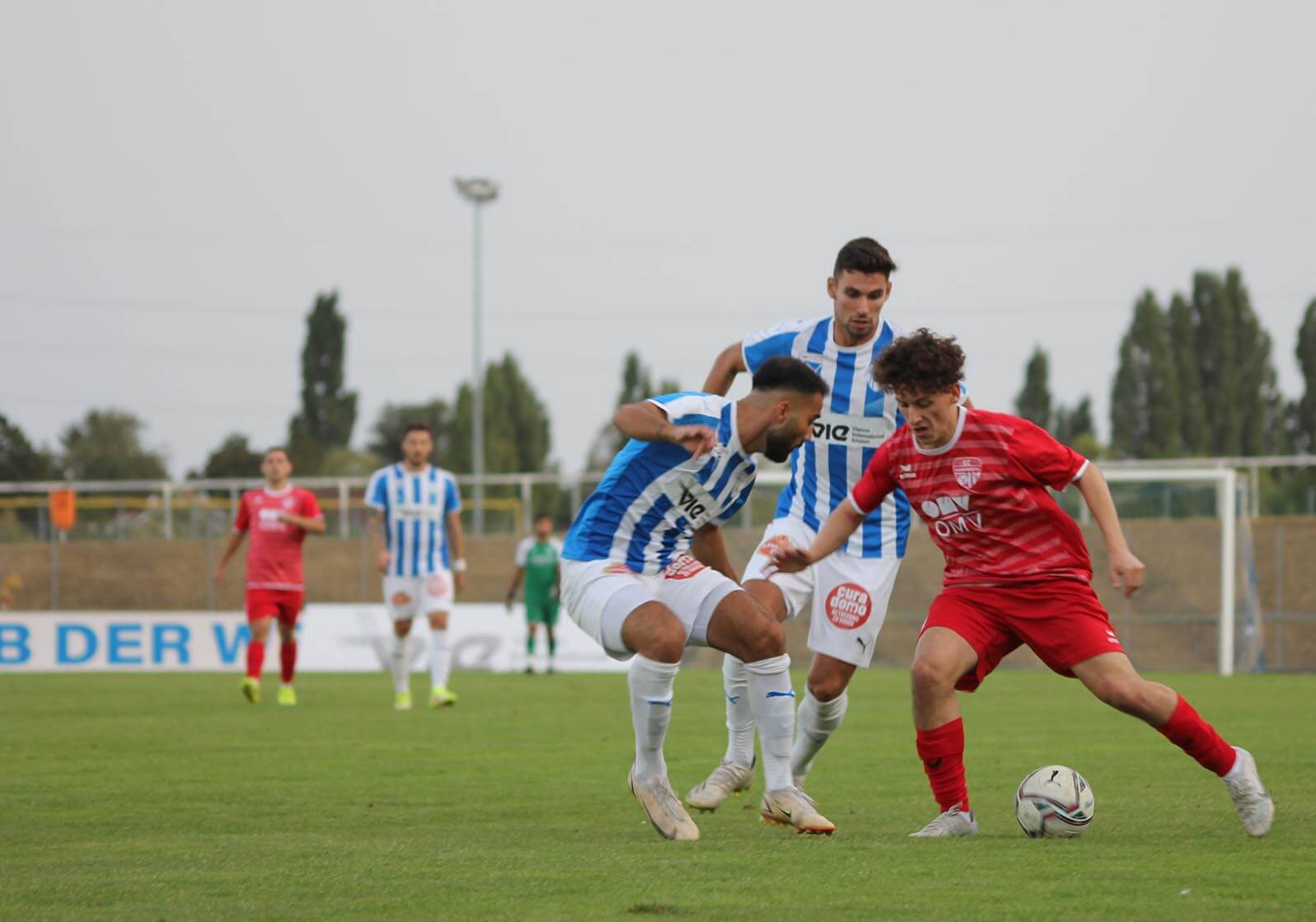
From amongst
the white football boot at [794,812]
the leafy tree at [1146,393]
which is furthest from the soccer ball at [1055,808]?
the leafy tree at [1146,393]

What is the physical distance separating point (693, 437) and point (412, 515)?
9.68 meters

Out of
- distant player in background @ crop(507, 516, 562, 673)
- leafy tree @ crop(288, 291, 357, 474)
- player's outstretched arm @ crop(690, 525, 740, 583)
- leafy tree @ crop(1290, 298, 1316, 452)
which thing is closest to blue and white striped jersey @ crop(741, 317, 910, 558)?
player's outstretched arm @ crop(690, 525, 740, 583)

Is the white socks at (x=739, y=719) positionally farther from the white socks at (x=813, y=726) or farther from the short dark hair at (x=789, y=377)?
the short dark hair at (x=789, y=377)

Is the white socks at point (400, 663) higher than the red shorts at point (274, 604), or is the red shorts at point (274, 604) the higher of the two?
the red shorts at point (274, 604)

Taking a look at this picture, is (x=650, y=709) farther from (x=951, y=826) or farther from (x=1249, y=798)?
(x=1249, y=798)

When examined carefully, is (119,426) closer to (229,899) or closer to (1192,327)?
(1192,327)

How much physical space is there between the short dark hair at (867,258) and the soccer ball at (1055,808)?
2.41m

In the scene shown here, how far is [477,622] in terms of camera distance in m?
26.0

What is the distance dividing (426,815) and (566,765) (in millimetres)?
2562

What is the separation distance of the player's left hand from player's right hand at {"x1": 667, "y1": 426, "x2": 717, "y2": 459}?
1515mm

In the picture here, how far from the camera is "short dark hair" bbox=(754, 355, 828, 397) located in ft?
21.3

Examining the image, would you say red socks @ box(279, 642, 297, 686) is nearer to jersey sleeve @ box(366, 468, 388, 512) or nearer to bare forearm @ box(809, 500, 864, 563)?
jersey sleeve @ box(366, 468, 388, 512)

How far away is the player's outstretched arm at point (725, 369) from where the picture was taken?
7793 mm

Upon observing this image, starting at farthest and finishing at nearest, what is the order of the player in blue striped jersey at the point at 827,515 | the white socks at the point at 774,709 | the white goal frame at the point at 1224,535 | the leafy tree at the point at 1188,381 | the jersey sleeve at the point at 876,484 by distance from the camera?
the leafy tree at the point at 1188,381 < the white goal frame at the point at 1224,535 < the player in blue striped jersey at the point at 827,515 < the white socks at the point at 774,709 < the jersey sleeve at the point at 876,484
